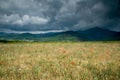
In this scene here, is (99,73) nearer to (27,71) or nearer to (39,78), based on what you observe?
(39,78)

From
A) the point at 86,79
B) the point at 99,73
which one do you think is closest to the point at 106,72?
the point at 99,73

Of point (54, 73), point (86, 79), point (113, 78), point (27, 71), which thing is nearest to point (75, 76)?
point (86, 79)

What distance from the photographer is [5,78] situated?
7098 millimetres

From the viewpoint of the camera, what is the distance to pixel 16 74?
790 cm

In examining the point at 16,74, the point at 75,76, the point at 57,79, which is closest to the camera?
the point at 57,79

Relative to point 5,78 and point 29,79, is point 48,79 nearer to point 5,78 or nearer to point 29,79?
point 29,79

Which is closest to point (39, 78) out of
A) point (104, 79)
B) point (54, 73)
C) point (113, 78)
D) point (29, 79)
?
point (29, 79)

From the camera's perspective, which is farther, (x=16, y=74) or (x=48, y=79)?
(x=16, y=74)

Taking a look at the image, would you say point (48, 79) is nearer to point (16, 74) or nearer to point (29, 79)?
point (29, 79)

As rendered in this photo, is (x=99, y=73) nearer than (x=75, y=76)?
No

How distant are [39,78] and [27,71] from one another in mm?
1479

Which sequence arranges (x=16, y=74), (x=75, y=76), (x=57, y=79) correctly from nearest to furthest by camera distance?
(x=57, y=79) → (x=75, y=76) → (x=16, y=74)

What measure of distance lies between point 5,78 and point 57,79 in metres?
2.31

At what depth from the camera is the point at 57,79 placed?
6793 millimetres
